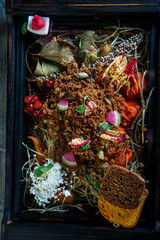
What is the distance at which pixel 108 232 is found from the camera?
5.27ft

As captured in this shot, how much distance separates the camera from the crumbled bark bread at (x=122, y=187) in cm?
166

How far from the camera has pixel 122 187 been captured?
1685mm

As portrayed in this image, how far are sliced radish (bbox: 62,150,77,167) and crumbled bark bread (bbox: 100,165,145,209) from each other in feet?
0.93

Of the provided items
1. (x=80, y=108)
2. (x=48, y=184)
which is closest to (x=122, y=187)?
(x=48, y=184)

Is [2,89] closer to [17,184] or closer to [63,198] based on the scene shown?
[17,184]

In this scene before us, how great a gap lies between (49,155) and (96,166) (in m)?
0.41

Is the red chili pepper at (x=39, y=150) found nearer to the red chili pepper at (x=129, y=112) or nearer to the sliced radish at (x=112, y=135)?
the sliced radish at (x=112, y=135)

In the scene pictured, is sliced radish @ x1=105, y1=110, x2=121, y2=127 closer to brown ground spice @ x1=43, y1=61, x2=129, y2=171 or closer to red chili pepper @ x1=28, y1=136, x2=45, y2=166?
brown ground spice @ x1=43, y1=61, x2=129, y2=171

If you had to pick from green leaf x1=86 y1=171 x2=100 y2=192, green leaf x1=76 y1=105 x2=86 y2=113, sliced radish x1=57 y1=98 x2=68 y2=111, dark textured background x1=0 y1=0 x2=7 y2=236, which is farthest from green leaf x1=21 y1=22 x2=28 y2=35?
green leaf x1=86 y1=171 x2=100 y2=192

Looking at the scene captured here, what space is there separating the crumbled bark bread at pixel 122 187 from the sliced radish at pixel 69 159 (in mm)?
284

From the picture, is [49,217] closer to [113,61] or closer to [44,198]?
[44,198]

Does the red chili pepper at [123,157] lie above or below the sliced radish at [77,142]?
below

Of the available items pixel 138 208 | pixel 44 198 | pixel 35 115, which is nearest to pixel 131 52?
pixel 35 115

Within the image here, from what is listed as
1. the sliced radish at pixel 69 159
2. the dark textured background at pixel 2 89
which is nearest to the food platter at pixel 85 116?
the sliced radish at pixel 69 159
